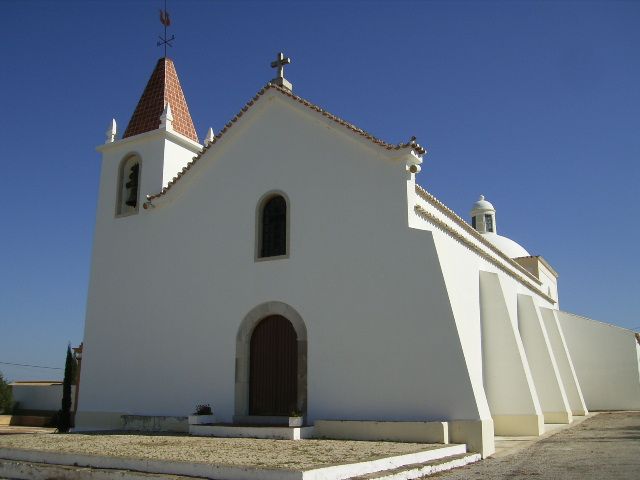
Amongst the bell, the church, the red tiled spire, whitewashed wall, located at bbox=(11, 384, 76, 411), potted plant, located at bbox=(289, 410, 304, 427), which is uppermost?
the red tiled spire

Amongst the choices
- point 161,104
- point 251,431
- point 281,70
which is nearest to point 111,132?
point 161,104

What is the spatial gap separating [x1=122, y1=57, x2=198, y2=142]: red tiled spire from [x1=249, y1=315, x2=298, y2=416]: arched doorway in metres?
7.18

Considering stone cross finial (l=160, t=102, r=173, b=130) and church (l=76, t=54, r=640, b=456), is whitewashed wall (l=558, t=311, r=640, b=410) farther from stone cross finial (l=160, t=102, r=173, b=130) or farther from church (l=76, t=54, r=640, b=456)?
stone cross finial (l=160, t=102, r=173, b=130)

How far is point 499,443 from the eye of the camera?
12.6m

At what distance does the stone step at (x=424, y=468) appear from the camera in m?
7.69

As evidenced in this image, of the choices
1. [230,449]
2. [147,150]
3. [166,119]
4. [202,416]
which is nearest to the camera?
[230,449]

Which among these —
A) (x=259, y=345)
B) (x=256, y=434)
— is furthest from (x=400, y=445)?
(x=259, y=345)

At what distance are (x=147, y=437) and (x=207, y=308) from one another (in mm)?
3472

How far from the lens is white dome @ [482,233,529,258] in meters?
31.0

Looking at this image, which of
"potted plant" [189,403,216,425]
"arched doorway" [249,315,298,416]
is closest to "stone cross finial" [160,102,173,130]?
"arched doorway" [249,315,298,416]

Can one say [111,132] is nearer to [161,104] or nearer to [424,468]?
[161,104]

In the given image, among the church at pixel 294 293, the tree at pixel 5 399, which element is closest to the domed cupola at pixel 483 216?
the church at pixel 294 293

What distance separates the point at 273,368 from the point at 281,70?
24.5ft

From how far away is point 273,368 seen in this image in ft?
44.9
